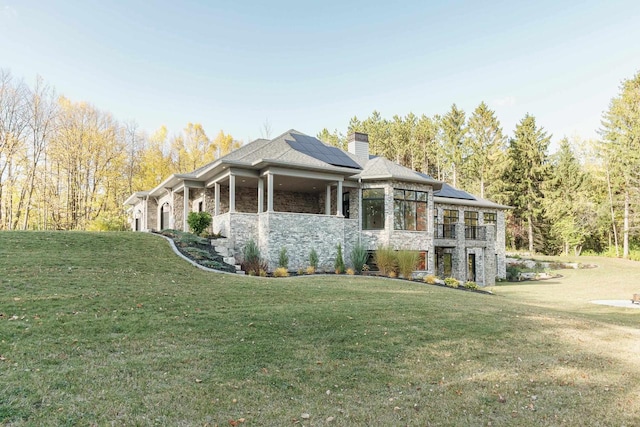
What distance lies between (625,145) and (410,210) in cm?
2535

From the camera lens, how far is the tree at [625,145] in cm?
3122

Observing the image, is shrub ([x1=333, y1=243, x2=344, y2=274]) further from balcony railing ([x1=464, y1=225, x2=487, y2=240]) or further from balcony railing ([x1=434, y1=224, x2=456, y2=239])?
balcony railing ([x1=464, y1=225, x2=487, y2=240])

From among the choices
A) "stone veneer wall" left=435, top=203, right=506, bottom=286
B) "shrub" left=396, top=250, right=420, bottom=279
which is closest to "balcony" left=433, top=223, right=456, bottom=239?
"stone veneer wall" left=435, top=203, right=506, bottom=286

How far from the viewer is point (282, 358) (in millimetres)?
5309

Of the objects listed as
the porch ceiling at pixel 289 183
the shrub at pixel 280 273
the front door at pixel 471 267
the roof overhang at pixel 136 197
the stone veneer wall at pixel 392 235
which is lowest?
the front door at pixel 471 267

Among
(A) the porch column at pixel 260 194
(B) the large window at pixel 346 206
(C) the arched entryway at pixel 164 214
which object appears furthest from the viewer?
(C) the arched entryway at pixel 164 214

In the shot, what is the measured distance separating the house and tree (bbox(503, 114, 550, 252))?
635 inches

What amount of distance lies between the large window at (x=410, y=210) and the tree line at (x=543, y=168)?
21653mm

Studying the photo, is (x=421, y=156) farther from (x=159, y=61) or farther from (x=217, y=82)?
(x=159, y=61)

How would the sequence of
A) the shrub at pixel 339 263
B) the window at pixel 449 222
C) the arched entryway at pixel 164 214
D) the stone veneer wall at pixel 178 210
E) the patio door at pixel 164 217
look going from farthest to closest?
1. the patio door at pixel 164 217
2. the arched entryway at pixel 164 214
3. the window at pixel 449 222
4. the stone veneer wall at pixel 178 210
5. the shrub at pixel 339 263

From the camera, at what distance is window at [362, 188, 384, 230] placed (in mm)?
18812

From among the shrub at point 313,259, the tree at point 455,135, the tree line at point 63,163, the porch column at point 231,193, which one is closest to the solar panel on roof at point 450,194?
the shrub at point 313,259

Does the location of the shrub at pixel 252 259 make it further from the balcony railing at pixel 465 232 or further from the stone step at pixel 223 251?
the balcony railing at pixel 465 232

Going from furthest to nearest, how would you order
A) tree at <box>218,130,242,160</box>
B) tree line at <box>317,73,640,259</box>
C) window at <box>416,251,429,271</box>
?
tree at <box>218,130,242,160</box> < tree line at <box>317,73,640,259</box> < window at <box>416,251,429,271</box>
